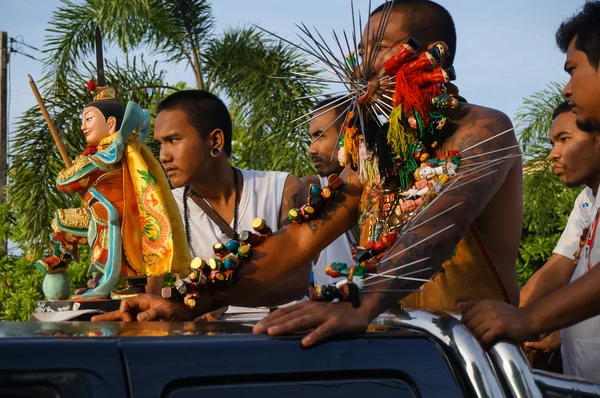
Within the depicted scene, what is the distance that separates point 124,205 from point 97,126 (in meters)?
0.62

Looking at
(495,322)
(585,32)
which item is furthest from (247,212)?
(495,322)

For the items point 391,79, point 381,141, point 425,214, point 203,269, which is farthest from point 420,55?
point 203,269

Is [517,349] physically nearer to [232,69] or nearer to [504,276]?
[504,276]

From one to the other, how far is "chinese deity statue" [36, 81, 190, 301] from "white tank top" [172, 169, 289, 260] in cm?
17

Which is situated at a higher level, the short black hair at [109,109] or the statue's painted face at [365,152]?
the short black hair at [109,109]

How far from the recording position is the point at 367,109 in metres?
2.76

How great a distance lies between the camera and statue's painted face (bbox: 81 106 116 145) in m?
4.37

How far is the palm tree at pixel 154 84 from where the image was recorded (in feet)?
28.4

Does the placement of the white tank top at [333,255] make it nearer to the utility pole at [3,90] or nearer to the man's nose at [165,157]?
the man's nose at [165,157]

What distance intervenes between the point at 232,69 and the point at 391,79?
289 inches

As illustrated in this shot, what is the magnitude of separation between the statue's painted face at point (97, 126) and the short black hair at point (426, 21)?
1.97m

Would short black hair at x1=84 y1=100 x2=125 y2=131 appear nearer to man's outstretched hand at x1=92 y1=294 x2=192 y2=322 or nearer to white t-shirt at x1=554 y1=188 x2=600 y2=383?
man's outstretched hand at x1=92 y1=294 x2=192 y2=322

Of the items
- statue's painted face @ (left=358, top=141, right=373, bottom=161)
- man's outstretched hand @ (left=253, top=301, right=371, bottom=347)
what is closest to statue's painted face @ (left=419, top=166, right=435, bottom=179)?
statue's painted face @ (left=358, top=141, right=373, bottom=161)

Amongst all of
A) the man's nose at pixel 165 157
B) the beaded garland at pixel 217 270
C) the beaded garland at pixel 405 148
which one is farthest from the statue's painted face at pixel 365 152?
the man's nose at pixel 165 157
